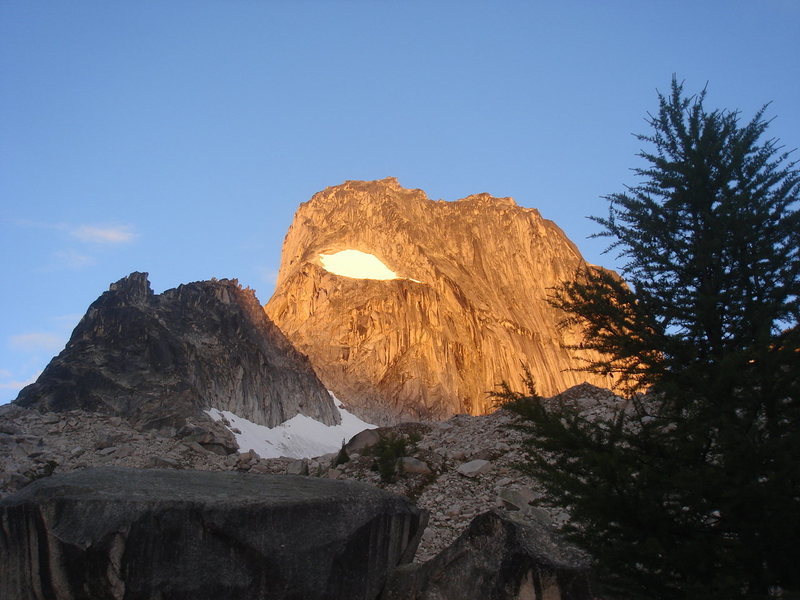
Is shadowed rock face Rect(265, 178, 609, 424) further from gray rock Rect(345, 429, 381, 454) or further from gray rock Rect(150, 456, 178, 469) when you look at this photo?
gray rock Rect(150, 456, 178, 469)

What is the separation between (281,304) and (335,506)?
57.2m

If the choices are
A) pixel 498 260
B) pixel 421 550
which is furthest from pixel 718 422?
→ pixel 498 260

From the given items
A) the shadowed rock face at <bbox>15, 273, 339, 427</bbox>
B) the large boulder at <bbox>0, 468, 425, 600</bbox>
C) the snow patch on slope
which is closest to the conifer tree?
the large boulder at <bbox>0, 468, 425, 600</bbox>

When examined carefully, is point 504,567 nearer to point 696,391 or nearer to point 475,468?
point 696,391

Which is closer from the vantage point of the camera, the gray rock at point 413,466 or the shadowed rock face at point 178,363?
the gray rock at point 413,466

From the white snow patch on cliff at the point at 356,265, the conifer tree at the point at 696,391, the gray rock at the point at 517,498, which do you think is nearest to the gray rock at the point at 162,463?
the gray rock at the point at 517,498

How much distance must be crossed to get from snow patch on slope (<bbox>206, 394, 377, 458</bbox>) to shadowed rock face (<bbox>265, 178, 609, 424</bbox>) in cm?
843

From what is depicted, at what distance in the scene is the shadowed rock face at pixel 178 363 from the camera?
3832cm

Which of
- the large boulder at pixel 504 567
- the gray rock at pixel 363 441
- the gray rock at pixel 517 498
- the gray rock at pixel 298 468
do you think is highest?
the gray rock at pixel 363 441

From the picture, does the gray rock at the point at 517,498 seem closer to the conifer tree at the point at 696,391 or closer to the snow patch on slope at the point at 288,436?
the conifer tree at the point at 696,391

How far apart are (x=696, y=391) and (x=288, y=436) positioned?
37726 mm

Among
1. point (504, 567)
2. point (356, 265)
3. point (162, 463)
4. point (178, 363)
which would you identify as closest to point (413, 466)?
point (504, 567)

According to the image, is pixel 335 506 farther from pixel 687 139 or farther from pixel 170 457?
pixel 170 457

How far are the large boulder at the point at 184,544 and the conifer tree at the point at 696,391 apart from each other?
3409mm
